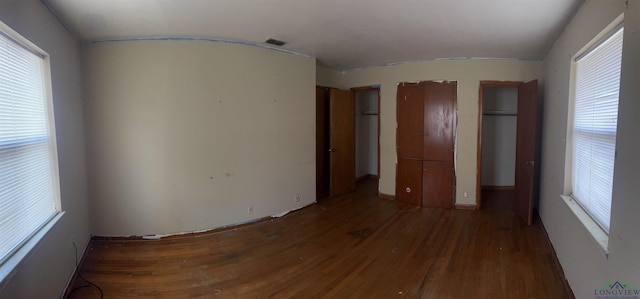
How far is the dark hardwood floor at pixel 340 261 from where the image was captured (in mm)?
2404

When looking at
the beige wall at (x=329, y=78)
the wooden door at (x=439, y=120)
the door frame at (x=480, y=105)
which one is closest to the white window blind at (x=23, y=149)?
the beige wall at (x=329, y=78)

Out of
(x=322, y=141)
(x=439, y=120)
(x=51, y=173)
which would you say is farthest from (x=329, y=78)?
(x=51, y=173)

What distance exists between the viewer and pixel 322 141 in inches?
209

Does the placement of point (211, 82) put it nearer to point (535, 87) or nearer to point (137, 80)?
point (137, 80)

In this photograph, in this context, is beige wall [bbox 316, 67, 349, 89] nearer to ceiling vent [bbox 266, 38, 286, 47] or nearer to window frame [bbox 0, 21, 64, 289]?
ceiling vent [bbox 266, 38, 286, 47]

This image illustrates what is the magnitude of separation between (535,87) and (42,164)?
195 inches

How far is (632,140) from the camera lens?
1.41 meters

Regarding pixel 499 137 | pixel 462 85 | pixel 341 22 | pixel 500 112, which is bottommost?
pixel 499 137

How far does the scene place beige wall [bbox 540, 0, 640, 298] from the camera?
1.40 metres

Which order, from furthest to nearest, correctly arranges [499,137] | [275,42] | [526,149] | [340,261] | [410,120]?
[499,137] < [410,120] < [526,149] < [275,42] < [340,261]

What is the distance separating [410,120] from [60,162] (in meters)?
4.31

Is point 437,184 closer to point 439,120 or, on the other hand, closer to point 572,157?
point 439,120

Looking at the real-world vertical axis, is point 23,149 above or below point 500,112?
below

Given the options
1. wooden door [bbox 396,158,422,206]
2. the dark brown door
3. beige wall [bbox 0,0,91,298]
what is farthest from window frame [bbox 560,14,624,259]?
beige wall [bbox 0,0,91,298]
